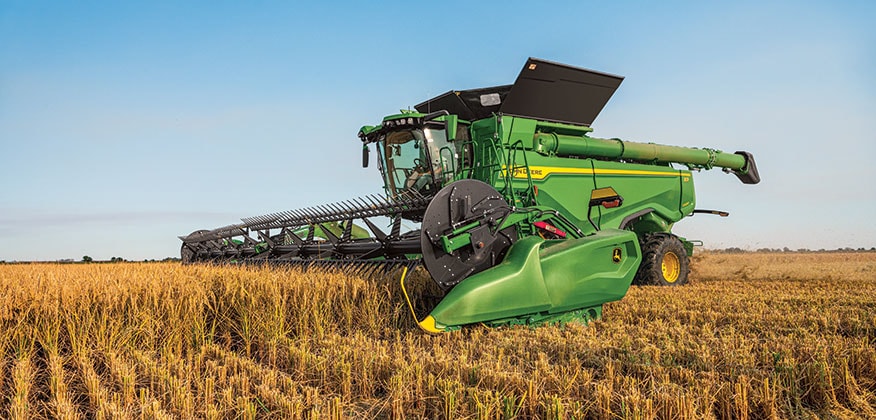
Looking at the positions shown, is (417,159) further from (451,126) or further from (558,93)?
(558,93)

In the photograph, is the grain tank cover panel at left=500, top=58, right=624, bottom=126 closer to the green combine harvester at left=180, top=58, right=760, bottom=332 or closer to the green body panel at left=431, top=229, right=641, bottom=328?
the green combine harvester at left=180, top=58, right=760, bottom=332

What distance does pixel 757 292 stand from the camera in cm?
693

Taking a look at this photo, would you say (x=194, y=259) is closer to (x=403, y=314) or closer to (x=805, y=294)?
(x=403, y=314)

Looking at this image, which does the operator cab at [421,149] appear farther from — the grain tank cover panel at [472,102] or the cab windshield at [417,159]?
the grain tank cover panel at [472,102]

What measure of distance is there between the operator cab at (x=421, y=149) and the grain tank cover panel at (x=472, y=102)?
1.67 feet

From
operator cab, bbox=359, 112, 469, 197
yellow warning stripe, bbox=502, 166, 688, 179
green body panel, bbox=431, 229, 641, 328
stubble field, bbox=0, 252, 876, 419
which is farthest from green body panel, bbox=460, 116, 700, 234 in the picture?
stubble field, bbox=0, 252, 876, 419

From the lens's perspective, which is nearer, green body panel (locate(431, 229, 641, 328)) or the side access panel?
green body panel (locate(431, 229, 641, 328))

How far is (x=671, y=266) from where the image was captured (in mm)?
8242

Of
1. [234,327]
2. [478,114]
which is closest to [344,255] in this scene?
[234,327]

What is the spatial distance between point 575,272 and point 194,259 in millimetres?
6963

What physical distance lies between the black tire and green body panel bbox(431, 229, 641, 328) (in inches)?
112

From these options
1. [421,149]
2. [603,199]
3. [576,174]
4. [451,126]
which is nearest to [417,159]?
[421,149]

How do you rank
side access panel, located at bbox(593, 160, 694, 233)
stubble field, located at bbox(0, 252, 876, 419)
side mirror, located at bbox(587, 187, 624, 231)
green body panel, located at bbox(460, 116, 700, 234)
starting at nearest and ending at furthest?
stubble field, located at bbox(0, 252, 876, 419) < green body panel, located at bbox(460, 116, 700, 234) < side mirror, located at bbox(587, 187, 624, 231) < side access panel, located at bbox(593, 160, 694, 233)

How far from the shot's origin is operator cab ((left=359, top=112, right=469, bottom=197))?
252 inches
